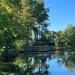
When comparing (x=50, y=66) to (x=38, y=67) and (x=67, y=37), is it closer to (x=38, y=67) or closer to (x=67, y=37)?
(x=38, y=67)

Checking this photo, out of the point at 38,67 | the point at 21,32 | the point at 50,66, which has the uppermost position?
the point at 21,32

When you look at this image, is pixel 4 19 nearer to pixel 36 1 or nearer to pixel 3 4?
pixel 3 4

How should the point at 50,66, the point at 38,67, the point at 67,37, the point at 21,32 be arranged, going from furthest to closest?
the point at 67,37 < the point at 21,32 < the point at 50,66 < the point at 38,67

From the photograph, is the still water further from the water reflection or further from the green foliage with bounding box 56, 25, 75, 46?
the green foliage with bounding box 56, 25, 75, 46

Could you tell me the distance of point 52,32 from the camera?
395ft

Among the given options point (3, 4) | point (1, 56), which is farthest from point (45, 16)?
point (3, 4)

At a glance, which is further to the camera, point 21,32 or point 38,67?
point 21,32

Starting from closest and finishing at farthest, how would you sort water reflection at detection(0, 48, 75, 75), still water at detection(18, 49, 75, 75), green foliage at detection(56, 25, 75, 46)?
water reflection at detection(0, 48, 75, 75) < still water at detection(18, 49, 75, 75) < green foliage at detection(56, 25, 75, 46)

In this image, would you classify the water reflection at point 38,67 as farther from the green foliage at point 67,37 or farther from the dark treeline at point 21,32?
the green foliage at point 67,37

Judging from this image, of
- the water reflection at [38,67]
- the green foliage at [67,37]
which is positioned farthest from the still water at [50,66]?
the green foliage at [67,37]

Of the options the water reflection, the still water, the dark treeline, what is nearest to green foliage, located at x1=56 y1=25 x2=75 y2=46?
the dark treeline

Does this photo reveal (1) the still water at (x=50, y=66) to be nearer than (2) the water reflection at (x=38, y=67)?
No

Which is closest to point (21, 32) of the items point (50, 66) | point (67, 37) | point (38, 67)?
point (50, 66)

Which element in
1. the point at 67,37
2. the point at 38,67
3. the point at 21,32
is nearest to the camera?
the point at 38,67
